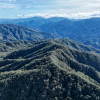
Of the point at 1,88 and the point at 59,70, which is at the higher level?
the point at 59,70

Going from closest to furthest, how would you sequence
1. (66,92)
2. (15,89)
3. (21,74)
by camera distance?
(66,92) < (15,89) < (21,74)

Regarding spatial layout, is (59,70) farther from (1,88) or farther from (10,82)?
(1,88)

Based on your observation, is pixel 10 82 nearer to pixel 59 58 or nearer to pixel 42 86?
pixel 42 86

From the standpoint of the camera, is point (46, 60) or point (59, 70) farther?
point (46, 60)

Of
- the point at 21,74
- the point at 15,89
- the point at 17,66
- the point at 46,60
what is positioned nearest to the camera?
the point at 15,89

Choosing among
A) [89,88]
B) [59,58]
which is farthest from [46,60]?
[89,88]

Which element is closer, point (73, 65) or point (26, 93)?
point (26, 93)

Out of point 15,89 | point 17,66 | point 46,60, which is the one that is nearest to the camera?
point 15,89

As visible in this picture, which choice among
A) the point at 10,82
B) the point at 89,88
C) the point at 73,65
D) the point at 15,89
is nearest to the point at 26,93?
the point at 15,89

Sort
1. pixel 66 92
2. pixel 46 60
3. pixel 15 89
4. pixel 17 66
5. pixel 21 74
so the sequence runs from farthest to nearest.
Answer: pixel 17 66
pixel 46 60
pixel 21 74
pixel 15 89
pixel 66 92
